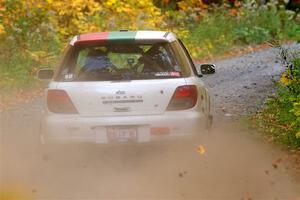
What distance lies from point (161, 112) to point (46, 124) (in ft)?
4.27

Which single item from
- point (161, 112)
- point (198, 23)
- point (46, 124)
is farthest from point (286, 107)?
point (198, 23)

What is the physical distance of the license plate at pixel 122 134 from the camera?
717 cm

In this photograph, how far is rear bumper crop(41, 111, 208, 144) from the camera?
7176 millimetres

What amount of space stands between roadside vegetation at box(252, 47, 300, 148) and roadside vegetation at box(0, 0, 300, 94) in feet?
5.08

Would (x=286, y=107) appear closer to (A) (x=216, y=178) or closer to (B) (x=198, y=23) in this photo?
(A) (x=216, y=178)

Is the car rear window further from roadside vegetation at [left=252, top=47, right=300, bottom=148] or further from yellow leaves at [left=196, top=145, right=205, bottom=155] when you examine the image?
roadside vegetation at [left=252, top=47, right=300, bottom=148]

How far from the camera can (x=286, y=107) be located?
9.74m

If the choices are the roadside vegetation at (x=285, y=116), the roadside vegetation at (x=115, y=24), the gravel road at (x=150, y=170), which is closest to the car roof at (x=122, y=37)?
the gravel road at (x=150, y=170)

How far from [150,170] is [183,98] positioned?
95cm

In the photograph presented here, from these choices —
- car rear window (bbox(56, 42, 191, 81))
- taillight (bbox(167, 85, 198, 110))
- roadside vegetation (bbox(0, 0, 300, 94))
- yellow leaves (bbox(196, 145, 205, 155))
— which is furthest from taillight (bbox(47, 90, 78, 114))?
roadside vegetation (bbox(0, 0, 300, 94))

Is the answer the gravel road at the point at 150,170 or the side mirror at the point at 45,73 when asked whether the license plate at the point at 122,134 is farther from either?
the side mirror at the point at 45,73

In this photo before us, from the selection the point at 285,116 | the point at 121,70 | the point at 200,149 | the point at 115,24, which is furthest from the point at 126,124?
the point at 115,24

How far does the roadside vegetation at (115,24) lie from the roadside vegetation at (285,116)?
5.08 feet

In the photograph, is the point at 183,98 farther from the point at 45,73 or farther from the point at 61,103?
the point at 45,73
